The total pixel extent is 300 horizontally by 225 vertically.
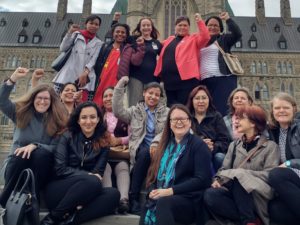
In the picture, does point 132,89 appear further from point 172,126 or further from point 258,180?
point 258,180

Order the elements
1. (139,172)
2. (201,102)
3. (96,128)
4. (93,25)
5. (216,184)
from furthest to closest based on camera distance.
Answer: (93,25)
(201,102)
(96,128)
(139,172)
(216,184)

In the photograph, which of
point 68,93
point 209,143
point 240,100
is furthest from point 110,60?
point 209,143

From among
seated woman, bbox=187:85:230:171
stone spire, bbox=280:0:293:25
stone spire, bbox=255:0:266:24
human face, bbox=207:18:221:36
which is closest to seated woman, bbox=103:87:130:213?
Result: seated woman, bbox=187:85:230:171

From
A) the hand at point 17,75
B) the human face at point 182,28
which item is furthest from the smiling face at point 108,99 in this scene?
the human face at point 182,28

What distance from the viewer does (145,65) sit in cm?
508

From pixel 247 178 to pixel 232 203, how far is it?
0.26 meters

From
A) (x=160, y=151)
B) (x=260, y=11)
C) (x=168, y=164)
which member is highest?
(x=260, y=11)

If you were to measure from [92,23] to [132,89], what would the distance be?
1.25 metres

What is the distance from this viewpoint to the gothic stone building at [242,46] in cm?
2953

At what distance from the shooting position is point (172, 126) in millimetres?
3150

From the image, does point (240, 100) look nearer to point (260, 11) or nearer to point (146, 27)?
point (146, 27)

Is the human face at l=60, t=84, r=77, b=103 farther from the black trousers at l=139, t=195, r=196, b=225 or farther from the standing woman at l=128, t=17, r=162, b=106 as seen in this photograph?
the black trousers at l=139, t=195, r=196, b=225

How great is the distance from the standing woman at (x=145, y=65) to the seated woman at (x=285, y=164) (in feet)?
7.51

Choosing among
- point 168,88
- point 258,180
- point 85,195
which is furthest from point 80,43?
point 258,180
